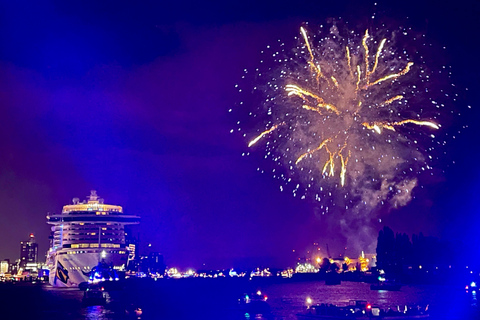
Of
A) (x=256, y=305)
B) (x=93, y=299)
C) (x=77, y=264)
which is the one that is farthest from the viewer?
(x=77, y=264)

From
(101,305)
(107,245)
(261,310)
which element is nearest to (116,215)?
(107,245)

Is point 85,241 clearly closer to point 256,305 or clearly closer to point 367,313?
point 256,305

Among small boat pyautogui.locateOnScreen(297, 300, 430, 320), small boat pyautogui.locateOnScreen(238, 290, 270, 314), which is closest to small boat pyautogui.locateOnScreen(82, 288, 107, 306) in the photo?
small boat pyautogui.locateOnScreen(238, 290, 270, 314)

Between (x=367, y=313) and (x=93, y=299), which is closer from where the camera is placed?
(x=367, y=313)

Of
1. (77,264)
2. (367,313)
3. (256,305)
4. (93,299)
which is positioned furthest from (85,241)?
(367,313)

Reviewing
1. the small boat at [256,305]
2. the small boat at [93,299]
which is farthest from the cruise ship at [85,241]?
the small boat at [256,305]

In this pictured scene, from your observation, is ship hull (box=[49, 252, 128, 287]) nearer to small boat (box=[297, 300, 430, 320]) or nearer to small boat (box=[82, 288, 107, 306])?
small boat (box=[82, 288, 107, 306])

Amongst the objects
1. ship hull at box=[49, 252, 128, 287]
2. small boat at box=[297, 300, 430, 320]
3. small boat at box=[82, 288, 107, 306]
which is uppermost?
ship hull at box=[49, 252, 128, 287]

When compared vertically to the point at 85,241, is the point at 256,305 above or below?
below
